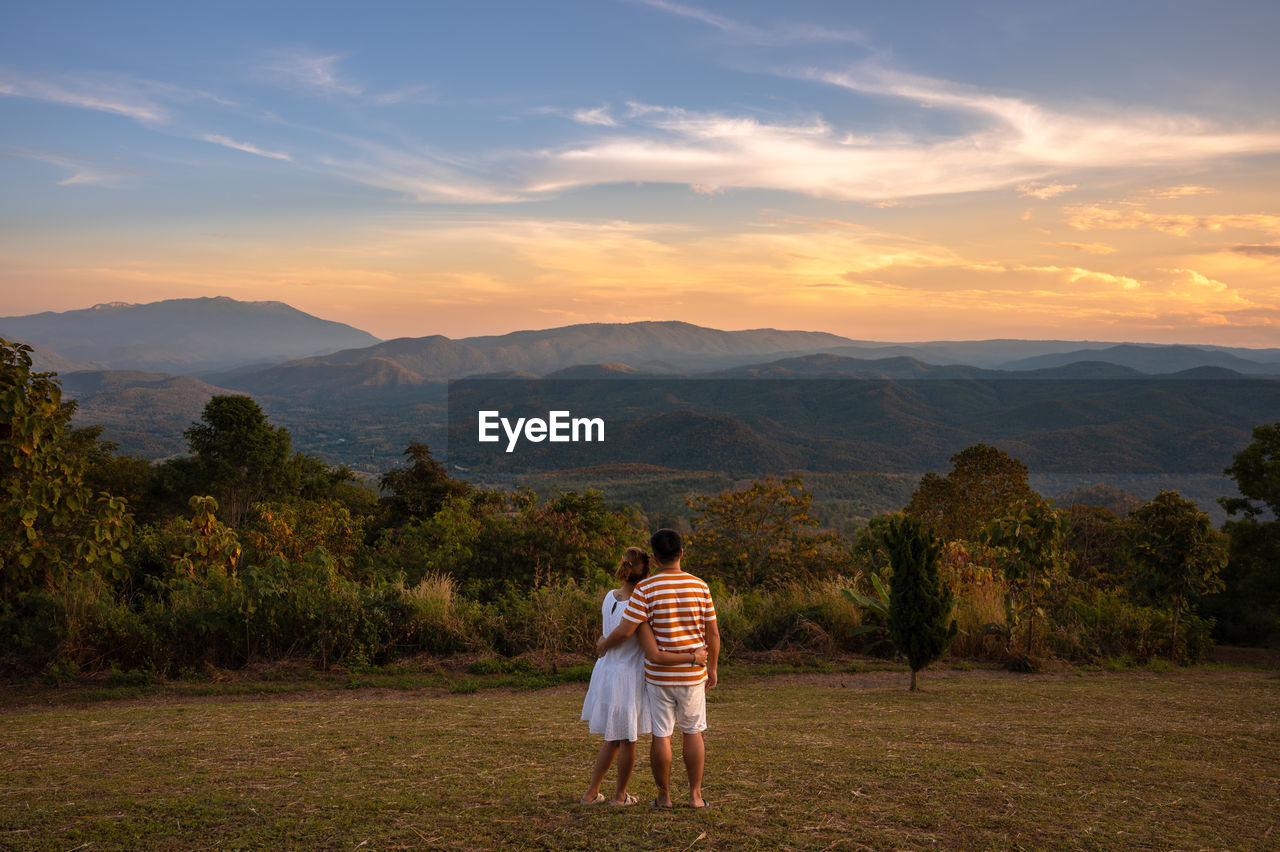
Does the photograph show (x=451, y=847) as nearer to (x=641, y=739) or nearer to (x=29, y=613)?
(x=641, y=739)

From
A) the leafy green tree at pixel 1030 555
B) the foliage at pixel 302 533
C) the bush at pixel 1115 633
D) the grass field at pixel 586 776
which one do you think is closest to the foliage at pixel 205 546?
the grass field at pixel 586 776

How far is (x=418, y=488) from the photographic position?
2641 cm

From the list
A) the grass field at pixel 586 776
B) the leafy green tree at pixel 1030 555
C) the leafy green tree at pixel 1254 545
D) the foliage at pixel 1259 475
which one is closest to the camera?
the grass field at pixel 586 776

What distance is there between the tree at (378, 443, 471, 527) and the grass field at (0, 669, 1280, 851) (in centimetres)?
1802

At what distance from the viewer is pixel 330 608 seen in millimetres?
9719

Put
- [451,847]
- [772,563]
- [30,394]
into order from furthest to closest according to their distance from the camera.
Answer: [772,563] → [30,394] → [451,847]

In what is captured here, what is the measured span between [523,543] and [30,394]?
773 cm

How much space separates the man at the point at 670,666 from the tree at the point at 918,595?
5.10 meters

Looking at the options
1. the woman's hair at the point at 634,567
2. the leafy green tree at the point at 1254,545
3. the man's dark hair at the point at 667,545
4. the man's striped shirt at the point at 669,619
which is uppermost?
the man's dark hair at the point at 667,545

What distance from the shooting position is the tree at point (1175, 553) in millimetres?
12430

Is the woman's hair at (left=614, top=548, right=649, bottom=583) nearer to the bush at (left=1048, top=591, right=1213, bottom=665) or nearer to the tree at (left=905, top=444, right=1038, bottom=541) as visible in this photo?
the bush at (left=1048, top=591, right=1213, bottom=665)

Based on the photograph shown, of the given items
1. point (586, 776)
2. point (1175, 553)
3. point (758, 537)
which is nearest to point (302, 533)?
point (758, 537)

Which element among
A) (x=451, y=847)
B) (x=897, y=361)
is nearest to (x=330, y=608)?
(x=451, y=847)

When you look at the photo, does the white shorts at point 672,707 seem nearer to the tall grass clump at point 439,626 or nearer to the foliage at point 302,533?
the tall grass clump at point 439,626
